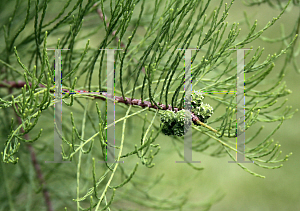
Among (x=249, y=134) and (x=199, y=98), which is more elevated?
(x=199, y=98)

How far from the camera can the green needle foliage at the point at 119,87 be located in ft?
0.75

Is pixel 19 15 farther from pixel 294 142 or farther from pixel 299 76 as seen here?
pixel 299 76

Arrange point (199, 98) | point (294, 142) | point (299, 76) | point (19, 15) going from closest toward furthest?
point (199, 98)
point (19, 15)
point (294, 142)
point (299, 76)

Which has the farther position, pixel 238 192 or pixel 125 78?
pixel 238 192

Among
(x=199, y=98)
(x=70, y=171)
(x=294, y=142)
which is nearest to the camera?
(x=199, y=98)

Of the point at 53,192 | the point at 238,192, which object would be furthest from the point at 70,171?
the point at 238,192

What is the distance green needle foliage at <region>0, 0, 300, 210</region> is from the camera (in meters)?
0.23

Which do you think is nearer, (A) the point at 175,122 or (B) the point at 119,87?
(A) the point at 175,122

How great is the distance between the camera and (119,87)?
57 centimetres

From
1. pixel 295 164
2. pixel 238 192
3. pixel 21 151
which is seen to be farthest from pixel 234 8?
Answer: pixel 21 151

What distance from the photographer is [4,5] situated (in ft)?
1.62

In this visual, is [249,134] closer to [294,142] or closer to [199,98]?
[294,142]

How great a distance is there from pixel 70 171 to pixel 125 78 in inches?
9.4

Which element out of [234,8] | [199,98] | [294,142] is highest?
[234,8]
